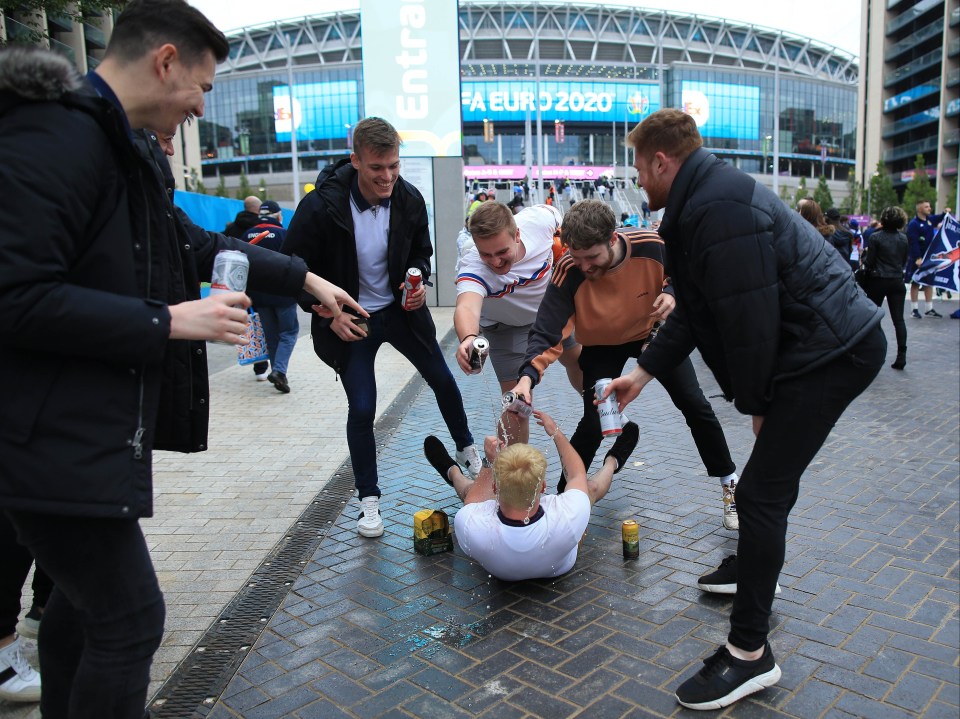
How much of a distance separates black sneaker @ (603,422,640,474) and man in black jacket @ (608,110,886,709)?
1620 mm

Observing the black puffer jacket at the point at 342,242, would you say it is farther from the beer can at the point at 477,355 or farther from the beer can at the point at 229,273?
the beer can at the point at 229,273

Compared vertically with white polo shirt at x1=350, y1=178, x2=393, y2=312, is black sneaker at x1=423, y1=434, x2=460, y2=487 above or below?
below

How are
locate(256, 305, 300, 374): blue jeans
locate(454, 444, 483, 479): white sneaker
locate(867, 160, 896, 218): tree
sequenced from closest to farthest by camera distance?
locate(454, 444, 483, 479): white sneaker → locate(256, 305, 300, 374): blue jeans → locate(867, 160, 896, 218): tree

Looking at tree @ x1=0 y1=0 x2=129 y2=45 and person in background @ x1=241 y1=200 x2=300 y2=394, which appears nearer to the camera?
tree @ x1=0 y1=0 x2=129 y2=45

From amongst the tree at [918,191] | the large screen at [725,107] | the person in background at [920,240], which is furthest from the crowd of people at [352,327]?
the large screen at [725,107]

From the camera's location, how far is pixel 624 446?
4477 millimetres

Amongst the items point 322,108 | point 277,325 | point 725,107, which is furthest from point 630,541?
point 725,107

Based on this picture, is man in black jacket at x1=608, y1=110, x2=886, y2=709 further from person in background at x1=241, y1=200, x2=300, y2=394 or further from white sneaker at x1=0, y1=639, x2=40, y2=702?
person in background at x1=241, y1=200, x2=300, y2=394

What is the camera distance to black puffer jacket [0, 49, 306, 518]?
157cm

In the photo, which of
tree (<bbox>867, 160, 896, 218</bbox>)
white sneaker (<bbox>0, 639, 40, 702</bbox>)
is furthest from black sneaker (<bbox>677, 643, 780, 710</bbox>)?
tree (<bbox>867, 160, 896, 218</bbox>)

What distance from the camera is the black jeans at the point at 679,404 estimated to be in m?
4.23

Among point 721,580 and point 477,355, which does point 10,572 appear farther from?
point 721,580

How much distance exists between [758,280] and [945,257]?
46.9 feet

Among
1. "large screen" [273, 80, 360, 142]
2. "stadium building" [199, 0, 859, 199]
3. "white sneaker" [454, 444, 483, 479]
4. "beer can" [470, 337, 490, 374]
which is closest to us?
"beer can" [470, 337, 490, 374]
